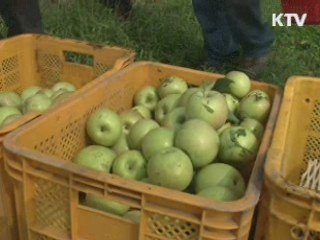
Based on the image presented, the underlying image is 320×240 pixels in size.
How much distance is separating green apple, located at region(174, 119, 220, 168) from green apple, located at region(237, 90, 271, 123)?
11.1 inches

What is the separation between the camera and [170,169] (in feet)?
4.72

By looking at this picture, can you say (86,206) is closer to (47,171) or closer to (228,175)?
(47,171)

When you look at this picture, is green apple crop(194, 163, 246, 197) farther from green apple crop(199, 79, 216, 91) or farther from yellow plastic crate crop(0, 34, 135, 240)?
yellow plastic crate crop(0, 34, 135, 240)

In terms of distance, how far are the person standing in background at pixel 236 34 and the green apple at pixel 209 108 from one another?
42.9 inches

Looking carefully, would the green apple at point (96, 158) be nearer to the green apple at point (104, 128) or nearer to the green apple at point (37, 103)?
the green apple at point (104, 128)

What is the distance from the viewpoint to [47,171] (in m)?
1.36

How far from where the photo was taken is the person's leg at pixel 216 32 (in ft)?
9.66

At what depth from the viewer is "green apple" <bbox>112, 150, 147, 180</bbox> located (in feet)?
5.21

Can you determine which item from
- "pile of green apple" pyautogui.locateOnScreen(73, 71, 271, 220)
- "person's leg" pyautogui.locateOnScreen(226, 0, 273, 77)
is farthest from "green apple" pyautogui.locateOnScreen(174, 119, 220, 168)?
"person's leg" pyautogui.locateOnScreen(226, 0, 273, 77)

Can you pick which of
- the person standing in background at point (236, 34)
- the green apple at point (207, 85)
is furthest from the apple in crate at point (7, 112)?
the person standing in background at point (236, 34)

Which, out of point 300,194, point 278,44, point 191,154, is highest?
point 300,194

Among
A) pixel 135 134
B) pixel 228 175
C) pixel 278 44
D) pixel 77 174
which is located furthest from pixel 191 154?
pixel 278 44

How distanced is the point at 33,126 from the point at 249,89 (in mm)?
875

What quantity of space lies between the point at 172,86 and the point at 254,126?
1.30 feet
